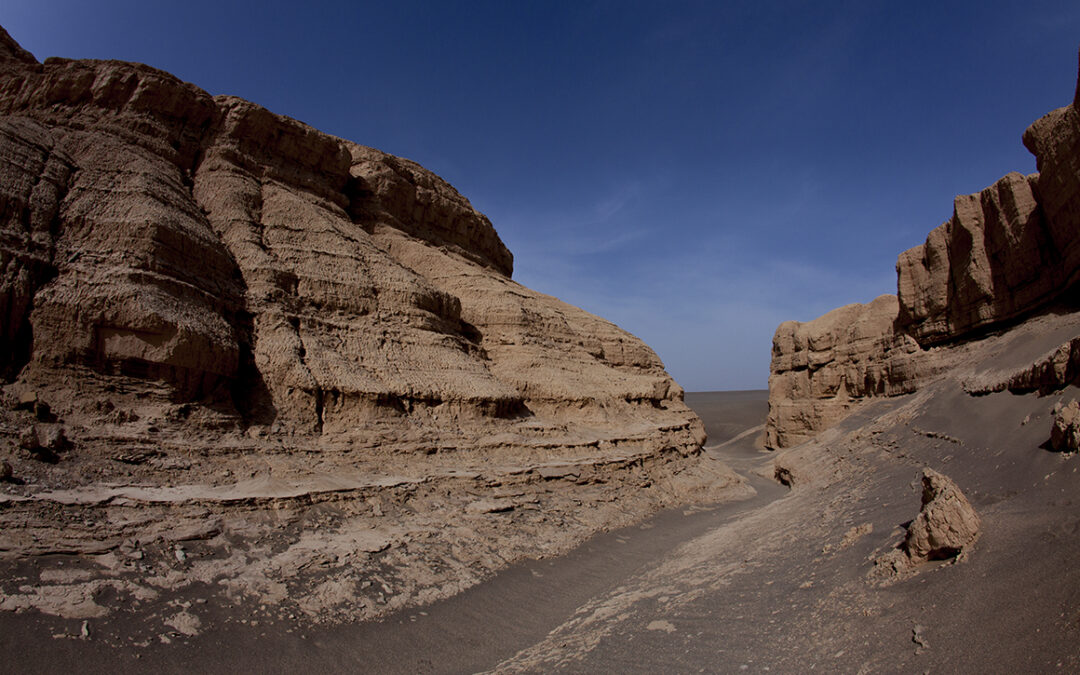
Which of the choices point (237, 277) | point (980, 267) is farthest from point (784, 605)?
point (980, 267)

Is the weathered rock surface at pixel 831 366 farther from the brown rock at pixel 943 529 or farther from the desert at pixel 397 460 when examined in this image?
the brown rock at pixel 943 529

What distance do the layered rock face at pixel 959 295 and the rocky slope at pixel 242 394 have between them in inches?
431

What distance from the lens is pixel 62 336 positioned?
9.17 meters

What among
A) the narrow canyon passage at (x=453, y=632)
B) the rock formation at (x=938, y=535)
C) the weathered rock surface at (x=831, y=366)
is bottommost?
the narrow canyon passage at (x=453, y=632)

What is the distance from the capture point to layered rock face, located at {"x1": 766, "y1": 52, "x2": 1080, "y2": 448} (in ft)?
45.0

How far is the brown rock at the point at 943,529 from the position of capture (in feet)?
17.2

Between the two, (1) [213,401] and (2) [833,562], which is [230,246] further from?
(2) [833,562]

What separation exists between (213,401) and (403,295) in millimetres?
5973

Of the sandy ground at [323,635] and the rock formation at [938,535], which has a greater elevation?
the rock formation at [938,535]

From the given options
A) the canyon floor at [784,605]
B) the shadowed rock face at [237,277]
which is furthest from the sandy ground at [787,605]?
the shadowed rock face at [237,277]

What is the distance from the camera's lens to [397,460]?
464 inches

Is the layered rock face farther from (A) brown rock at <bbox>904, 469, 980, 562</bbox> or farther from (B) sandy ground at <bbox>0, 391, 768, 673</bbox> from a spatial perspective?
(B) sandy ground at <bbox>0, 391, 768, 673</bbox>

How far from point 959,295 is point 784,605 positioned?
762 inches

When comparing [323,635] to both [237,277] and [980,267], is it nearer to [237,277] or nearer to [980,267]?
[237,277]
